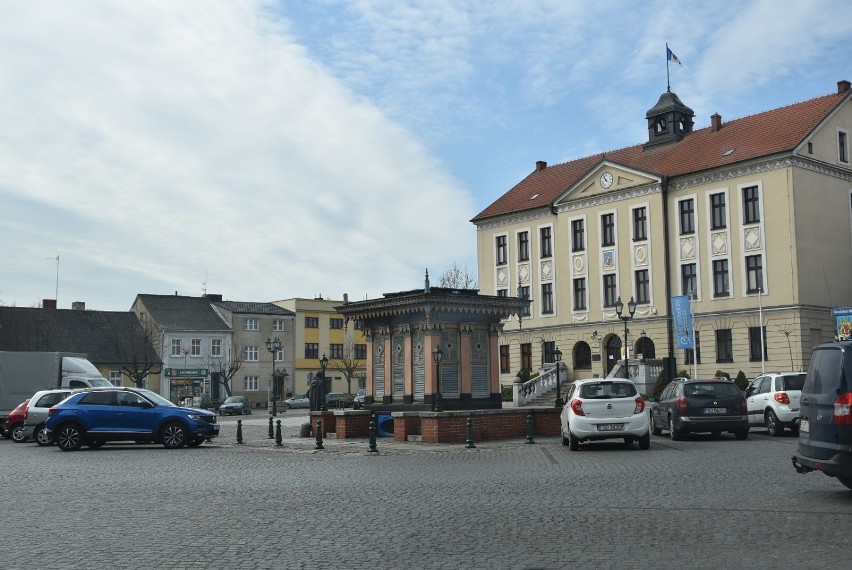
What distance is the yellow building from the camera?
87812 millimetres

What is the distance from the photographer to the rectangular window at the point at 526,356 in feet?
200

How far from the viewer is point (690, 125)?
58.9m

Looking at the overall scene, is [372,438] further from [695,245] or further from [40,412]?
[695,245]

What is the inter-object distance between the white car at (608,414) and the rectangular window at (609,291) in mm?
35971

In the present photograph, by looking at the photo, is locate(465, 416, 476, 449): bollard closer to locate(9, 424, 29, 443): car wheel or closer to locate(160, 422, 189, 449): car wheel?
locate(160, 422, 189, 449): car wheel

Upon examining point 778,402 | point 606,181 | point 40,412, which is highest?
point 606,181

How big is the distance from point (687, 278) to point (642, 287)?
10.1 feet

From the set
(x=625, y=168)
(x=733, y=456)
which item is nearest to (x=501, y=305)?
(x=733, y=456)

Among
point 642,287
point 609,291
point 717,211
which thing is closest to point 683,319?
point 717,211

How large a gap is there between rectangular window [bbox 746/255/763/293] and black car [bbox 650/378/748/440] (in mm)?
27020

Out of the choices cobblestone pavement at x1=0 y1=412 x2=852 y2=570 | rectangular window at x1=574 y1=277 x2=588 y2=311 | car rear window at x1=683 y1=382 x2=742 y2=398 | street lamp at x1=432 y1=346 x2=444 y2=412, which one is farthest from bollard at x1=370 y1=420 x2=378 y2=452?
rectangular window at x1=574 y1=277 x2=588 y2=311

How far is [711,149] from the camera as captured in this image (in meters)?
52.9

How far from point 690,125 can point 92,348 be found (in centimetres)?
4995

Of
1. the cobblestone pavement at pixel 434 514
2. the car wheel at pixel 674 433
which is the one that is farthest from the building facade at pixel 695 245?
the cobblestone pavement at pixel 434 514
